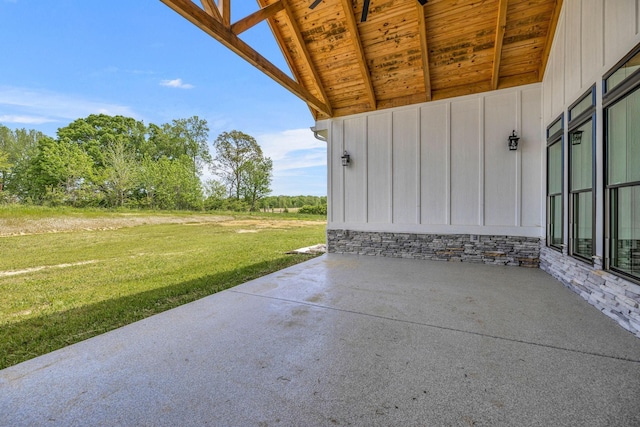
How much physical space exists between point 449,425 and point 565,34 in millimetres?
5123

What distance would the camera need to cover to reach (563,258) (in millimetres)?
3797

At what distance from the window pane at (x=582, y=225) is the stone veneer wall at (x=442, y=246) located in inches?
52.2

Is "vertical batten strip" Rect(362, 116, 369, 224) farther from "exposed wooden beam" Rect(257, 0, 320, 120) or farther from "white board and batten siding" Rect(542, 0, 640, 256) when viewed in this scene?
"white board and batten siding" Rect(542, 0, 640, 256)

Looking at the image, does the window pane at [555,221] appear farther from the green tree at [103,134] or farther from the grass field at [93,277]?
the green tree at [103,134]

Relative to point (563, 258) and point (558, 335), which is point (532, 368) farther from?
point (563, 258)

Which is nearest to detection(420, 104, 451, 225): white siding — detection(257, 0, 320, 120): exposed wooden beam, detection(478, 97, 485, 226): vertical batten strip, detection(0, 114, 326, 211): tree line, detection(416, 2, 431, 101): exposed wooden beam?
detection(416, 2, 431, 101): exposed wooden beam

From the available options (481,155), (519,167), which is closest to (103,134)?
(481,155)

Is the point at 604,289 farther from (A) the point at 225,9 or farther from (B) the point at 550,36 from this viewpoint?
(A) the point at 225,9

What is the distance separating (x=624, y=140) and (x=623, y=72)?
61 centimetres

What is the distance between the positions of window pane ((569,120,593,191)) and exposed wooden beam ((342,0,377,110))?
3442 millimetres

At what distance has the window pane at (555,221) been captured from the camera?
4105 millimetres

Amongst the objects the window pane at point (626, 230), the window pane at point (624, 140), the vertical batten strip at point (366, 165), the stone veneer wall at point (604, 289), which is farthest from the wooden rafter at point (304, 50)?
the stone veneer wall at point (604, 289)

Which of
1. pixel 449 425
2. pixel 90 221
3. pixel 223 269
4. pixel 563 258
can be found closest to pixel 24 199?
pixel 90 221

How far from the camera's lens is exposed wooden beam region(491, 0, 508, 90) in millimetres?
3863
